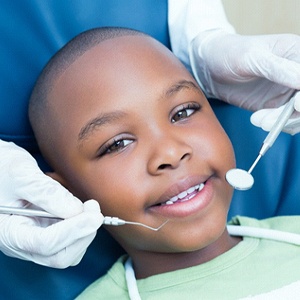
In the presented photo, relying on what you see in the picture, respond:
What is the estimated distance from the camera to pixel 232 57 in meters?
1.34

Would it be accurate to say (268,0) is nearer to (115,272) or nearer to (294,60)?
(294,60)

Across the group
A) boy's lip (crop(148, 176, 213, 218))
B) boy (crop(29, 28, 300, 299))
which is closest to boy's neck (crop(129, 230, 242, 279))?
boy (crop(29, 28, 300, 299))

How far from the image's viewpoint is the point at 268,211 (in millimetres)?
1485

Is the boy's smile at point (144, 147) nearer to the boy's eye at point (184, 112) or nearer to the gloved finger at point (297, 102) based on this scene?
the boy's eye at point (184, 112)

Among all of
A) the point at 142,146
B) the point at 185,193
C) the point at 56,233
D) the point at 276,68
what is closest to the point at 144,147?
the point at 142,146

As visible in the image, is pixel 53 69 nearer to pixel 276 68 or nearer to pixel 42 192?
pixel 42 192

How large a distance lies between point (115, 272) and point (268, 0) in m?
1.17

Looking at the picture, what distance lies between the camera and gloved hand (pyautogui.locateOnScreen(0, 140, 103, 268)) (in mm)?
1041

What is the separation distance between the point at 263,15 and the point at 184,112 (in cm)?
99

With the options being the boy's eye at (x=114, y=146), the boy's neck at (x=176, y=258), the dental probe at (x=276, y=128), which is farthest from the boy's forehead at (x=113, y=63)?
the boy's neck at (x=176, y=258)

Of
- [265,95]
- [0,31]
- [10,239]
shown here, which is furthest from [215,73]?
[10,239]

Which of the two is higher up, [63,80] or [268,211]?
[63,80]

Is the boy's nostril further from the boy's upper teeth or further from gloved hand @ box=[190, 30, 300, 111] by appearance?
gloved hand @ box=[190, 30, 300, 111]

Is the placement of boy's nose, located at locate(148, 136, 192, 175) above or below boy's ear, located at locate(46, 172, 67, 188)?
above
